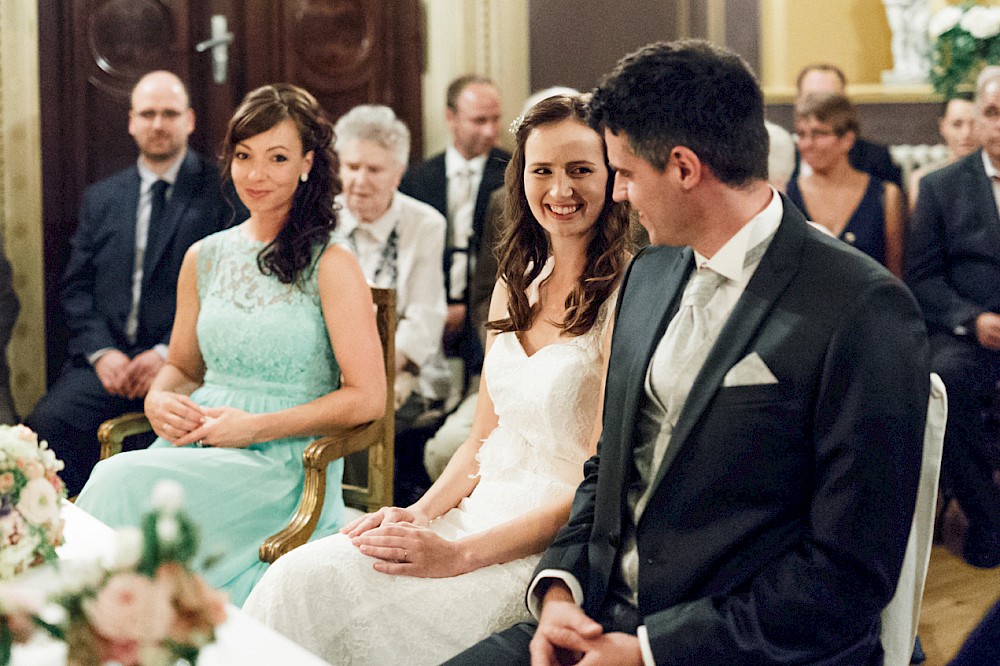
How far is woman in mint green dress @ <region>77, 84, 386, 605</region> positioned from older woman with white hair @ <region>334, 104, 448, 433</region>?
1.15 metres

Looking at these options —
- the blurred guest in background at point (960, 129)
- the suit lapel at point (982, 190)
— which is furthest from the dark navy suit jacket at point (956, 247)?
the blurred guest in background at point (960, 129)

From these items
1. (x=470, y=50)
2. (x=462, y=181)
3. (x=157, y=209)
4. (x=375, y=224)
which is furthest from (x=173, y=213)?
(x=470, y=50)

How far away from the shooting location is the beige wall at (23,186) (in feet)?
14.6

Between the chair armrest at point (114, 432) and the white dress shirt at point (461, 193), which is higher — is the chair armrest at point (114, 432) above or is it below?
below

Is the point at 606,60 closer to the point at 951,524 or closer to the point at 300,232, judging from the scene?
the point at 951,524

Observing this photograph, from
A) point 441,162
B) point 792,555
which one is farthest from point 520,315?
point 441,162

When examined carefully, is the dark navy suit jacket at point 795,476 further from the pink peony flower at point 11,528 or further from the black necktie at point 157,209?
the black necktie at point 157,209

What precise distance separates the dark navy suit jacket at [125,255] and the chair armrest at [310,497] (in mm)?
1720

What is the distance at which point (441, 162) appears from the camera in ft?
15.2

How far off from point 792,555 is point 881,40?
5.32m

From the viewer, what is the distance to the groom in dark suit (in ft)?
4.63

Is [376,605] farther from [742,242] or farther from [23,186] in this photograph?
[23,186]

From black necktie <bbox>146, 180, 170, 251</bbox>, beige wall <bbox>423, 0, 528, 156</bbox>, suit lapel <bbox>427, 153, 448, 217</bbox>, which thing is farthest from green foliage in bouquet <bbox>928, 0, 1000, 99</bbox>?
black necktie <bbox>146, 180, 170, 251</bbox>

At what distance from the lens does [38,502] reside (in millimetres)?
1496
